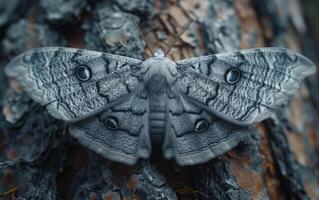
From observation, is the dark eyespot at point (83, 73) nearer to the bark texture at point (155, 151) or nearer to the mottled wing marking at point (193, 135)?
the bark texture at point (155, 151)

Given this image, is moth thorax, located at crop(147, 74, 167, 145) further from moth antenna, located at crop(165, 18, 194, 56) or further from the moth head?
moth antenna, located at crop(165, 18, 194, 56)

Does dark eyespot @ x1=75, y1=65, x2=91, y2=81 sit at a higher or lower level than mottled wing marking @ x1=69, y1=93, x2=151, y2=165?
higher

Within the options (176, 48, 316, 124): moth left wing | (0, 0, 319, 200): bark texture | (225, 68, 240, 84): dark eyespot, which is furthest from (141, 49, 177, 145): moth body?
(225, 68, 240, 84): dark eyespot

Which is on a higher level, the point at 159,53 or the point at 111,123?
the point at 159,53

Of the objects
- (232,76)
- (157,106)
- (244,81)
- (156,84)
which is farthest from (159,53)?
(244,81)

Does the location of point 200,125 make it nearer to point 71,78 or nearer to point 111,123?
point 111,123

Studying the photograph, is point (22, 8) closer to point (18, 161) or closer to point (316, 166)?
point (18, 161)
